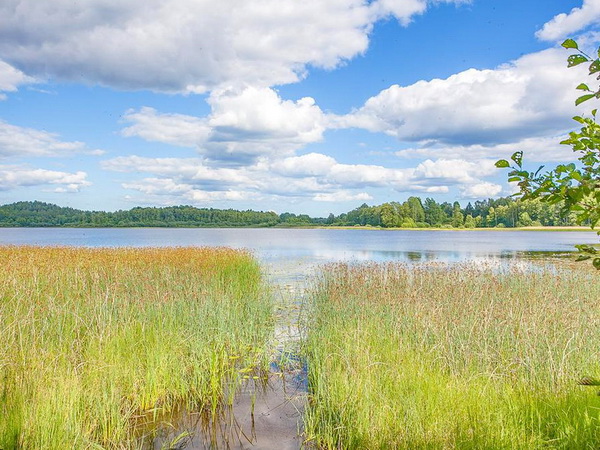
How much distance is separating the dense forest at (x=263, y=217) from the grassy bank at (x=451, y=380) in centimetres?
11593

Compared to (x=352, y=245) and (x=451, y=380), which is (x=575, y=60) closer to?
(x=451, y=380)

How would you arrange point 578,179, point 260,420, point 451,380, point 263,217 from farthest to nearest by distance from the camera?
point 263,217 → point 260,420 → point 451,380 → point 578,179

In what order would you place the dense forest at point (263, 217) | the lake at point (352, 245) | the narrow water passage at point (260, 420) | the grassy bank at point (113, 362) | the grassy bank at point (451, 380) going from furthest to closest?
1. the dense forest at point (263, 217)
2. the lake at point (352, 245)
3. the narrow water passage at point (260, 420)
4. the grassy bank at point (113, 362)
5. the grassy bank at point (451, 380)

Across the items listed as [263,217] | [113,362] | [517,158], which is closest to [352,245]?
[113,362]

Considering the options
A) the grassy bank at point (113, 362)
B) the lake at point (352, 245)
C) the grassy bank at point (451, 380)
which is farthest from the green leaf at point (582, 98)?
the lake at point (352, 245)

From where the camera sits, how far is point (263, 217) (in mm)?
160500

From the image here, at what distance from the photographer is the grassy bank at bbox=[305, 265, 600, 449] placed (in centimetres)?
449

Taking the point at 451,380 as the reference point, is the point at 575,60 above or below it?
above

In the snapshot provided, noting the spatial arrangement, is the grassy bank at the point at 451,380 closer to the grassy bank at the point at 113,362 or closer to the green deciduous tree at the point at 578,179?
the grassy bank at the point at 113,362

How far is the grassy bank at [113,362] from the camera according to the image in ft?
15.7

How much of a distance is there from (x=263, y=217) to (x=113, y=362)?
155 metres

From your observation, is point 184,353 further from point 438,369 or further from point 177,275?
point 177,275

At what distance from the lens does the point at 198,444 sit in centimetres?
566

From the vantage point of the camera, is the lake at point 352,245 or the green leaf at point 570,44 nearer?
the green leaf at point 570,44
